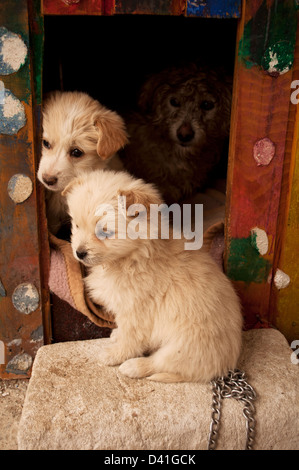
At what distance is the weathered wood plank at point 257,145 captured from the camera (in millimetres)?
2090

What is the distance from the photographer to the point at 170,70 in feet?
11.1

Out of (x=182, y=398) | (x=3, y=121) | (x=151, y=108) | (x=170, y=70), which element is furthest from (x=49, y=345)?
(x=170, y=70)

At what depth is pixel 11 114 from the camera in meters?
2.08

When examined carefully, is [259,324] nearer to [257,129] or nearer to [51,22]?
[257,129]

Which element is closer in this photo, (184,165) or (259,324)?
(259,324)

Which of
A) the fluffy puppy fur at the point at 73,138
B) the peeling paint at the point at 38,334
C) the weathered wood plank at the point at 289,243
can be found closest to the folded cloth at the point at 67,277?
the peeling paint at the point at 38,334

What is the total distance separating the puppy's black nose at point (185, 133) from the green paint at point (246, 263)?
1.12 metres

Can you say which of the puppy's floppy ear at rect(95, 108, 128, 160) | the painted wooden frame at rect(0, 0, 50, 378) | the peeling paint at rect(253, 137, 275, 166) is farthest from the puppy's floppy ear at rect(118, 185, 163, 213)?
the peeling paint at rect(253, 137, 275, 166)

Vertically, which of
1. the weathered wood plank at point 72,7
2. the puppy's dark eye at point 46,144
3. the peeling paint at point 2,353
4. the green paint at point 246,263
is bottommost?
the peeling paint at point 2,353

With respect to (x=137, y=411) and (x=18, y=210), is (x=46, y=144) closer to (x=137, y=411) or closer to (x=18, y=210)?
(x=18, y=210)

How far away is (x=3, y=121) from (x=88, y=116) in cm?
45

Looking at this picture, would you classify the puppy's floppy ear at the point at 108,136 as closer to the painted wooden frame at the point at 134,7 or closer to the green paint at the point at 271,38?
the painted wooden frame at the point at 134,7

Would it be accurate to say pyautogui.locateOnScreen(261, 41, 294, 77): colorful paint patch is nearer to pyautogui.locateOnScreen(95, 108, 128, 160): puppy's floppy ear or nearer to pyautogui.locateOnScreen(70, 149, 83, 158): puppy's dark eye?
pyautogui.locateOnScreen(95, 108, 128, 160): puppy's floppy ear

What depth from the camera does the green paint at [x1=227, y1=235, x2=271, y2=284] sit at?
94.9 inches
